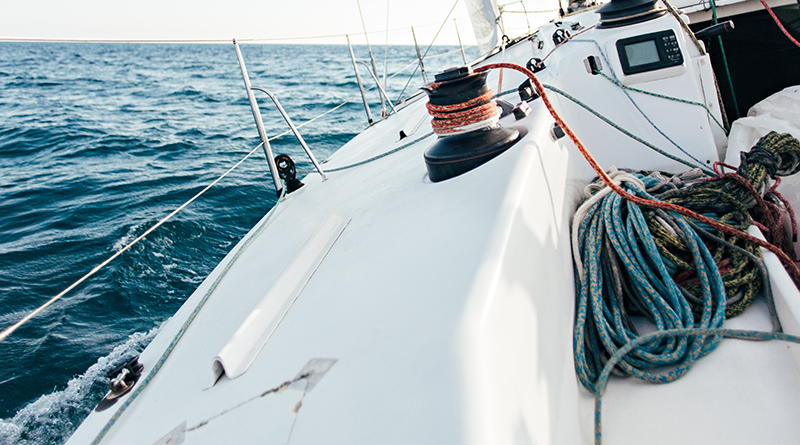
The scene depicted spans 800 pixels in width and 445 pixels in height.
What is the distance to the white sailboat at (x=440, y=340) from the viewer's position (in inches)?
27.5

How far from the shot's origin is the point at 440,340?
72 cm

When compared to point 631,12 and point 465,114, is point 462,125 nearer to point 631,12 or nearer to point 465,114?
point 465,114

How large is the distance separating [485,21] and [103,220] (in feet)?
12.5

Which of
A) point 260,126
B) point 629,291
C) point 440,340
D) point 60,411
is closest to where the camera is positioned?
point 440,340

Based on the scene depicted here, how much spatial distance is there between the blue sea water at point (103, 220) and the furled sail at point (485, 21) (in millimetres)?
431

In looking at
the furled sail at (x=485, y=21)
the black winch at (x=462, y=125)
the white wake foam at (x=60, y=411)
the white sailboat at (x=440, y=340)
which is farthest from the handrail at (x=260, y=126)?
the furled sail at (x=485, y=21)

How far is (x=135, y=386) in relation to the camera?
1.10m

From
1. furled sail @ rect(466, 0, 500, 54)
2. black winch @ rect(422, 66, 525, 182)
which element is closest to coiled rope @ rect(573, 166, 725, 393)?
black winch @ rect(422, 66, 525, 182)

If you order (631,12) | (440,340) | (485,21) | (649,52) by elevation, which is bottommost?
(440,340)

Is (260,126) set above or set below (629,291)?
above

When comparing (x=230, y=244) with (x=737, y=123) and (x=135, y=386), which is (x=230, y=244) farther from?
(x=737, y=123)

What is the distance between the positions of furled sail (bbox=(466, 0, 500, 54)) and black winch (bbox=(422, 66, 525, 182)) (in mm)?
2887

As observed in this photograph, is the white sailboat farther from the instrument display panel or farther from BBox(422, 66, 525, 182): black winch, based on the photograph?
the instrument display panel

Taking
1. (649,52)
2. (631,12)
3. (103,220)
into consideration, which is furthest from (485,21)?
(103,220)
